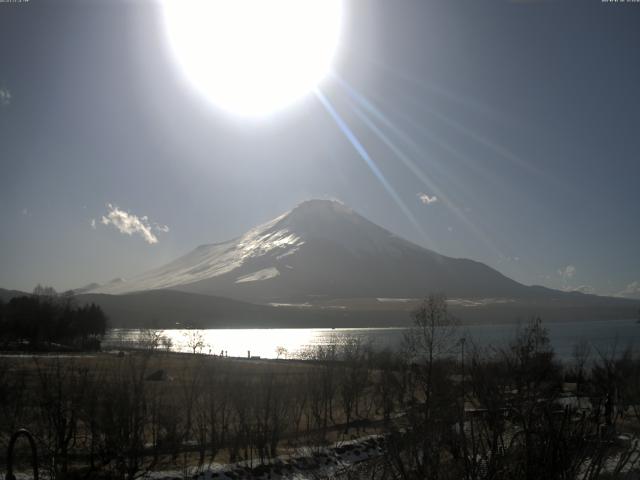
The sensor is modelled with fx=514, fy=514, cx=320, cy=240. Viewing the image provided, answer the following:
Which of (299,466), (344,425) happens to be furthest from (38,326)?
(299,466)

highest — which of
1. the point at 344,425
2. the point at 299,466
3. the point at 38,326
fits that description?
the point at 38,326

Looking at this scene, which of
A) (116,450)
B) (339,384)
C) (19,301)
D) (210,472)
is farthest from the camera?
(19,301)

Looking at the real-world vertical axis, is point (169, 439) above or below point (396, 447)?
below

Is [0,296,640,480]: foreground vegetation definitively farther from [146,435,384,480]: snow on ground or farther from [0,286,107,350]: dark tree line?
[0,286,107,350]: dark tree line

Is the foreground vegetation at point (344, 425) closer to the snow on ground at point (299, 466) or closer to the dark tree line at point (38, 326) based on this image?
the snow on ground at point (299, 466)

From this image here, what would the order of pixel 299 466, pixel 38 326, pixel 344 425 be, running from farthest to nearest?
1. pixel 38 326
2. pixel 344 425
3. pixel 299 466

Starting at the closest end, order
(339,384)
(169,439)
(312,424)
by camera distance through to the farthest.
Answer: (169,439), (312,424), (339,384)

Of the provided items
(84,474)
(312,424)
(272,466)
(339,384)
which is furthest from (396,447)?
(339,384)

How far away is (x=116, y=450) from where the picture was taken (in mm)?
15914

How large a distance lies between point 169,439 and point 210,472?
104 inches

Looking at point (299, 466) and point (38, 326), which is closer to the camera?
point (299, 466)

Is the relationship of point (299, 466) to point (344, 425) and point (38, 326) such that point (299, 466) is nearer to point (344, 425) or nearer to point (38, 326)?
point (344, 425)

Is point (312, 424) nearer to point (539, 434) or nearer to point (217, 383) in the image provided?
point (217, 383)

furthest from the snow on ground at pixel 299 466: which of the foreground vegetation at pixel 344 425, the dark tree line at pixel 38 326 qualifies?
the dark tree line at pixel 38 326
